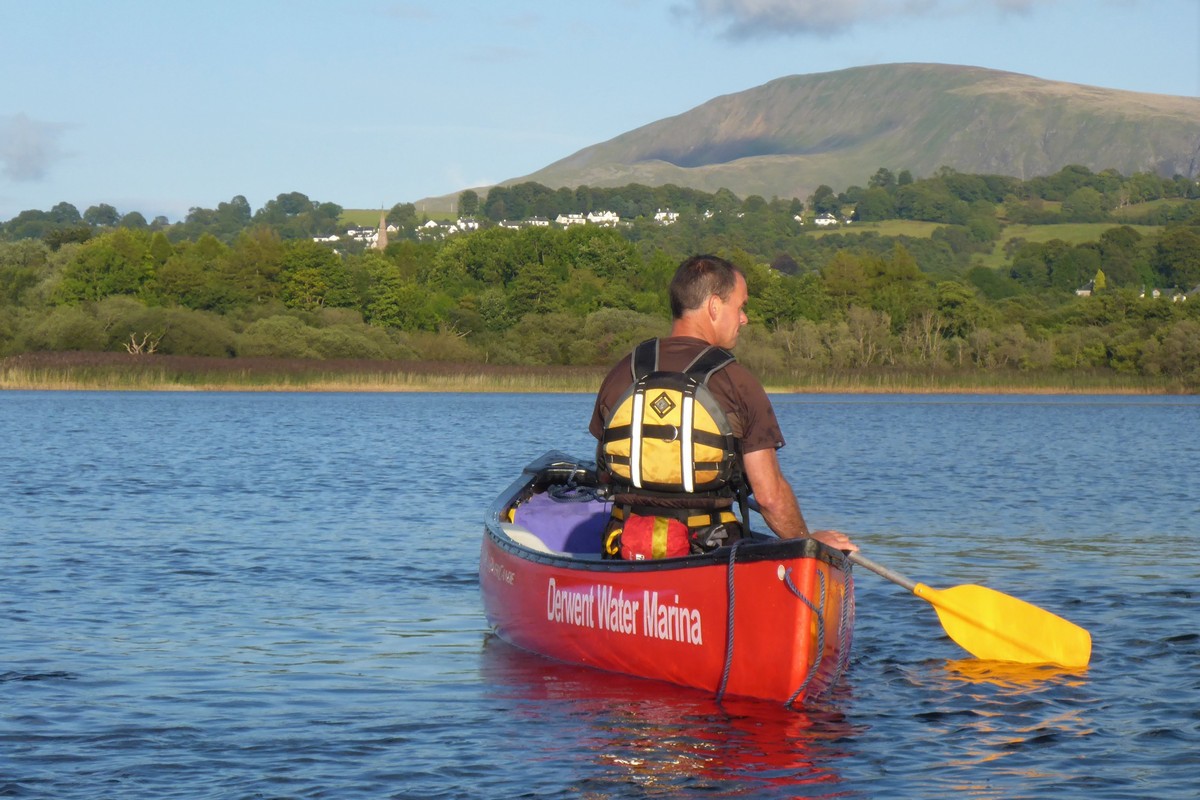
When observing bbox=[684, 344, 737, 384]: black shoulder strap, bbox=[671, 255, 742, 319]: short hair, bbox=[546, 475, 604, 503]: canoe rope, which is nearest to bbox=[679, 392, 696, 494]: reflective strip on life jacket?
bbox=[684, 344, 737, 384]: black shoulder strap

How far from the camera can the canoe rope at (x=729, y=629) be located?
709cm

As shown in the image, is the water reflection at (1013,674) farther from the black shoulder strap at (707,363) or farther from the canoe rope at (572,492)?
the canoe rope at (572,492)

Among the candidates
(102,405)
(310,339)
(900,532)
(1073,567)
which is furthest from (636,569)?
(310,339)

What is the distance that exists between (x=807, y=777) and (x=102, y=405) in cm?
5306

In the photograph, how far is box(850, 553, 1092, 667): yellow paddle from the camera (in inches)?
338

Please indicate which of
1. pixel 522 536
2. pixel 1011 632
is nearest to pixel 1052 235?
pixel 522 536

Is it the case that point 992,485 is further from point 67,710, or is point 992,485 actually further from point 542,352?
point 542,352

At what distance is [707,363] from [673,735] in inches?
70.4

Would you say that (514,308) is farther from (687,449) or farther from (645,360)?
(687,449)

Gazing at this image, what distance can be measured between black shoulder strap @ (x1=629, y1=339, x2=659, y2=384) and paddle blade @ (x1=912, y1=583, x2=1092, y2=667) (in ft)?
8.22

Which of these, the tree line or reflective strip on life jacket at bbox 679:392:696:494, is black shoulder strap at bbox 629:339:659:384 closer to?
reflective strip on life jacket at bbox 679:392:696:494

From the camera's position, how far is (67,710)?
757cm

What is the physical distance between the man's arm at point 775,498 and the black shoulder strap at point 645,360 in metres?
0.64

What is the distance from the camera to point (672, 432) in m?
7.16
